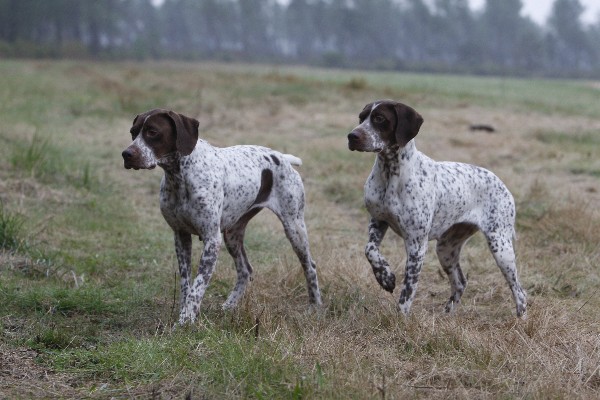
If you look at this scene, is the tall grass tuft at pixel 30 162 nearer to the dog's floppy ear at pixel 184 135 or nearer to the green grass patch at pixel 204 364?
the dog's floppy ear at pixel 184 135

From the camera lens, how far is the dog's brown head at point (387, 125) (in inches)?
235

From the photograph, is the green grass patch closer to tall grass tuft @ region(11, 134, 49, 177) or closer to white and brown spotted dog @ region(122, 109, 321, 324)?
white and brown spotted dog @ region(122, 109, 321, 324)

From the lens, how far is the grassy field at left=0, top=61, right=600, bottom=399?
4883mm


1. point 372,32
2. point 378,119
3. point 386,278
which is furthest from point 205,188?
point 372,32

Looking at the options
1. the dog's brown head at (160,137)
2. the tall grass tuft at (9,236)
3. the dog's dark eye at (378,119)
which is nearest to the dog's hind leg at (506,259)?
the dog's dark eye at (378,119)

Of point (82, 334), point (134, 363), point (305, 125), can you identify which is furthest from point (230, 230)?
point (305, 125)

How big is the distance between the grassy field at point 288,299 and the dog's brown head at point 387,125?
121 centimetres

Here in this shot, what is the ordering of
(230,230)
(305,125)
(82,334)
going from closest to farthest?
1. (82,334)
2. (230,230)
3. (305,125)

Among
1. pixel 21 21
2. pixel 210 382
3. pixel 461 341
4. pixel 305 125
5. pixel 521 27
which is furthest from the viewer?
pixel 521 27

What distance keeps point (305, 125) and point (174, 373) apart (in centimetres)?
1410

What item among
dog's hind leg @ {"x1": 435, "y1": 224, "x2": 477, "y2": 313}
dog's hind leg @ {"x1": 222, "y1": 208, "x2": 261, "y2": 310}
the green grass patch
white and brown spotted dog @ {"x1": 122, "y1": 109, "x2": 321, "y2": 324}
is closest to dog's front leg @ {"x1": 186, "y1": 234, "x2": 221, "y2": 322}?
white and brown spotted dog @ {"x1": 122, "y1": 109, "x2": 321, "y2": 324}

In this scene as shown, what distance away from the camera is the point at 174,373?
4.96 metres

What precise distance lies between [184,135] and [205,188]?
409 millimetres

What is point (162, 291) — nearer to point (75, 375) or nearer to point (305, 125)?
point (75, 375)
